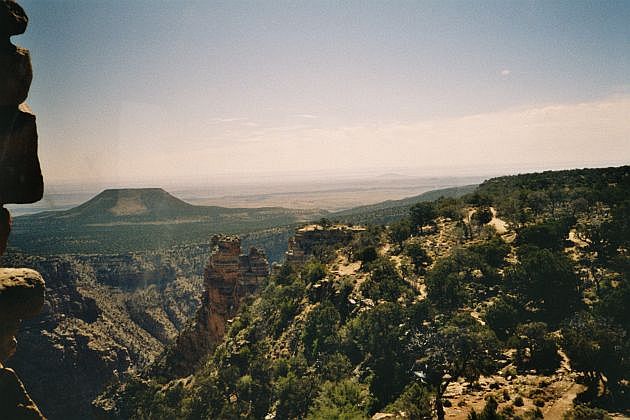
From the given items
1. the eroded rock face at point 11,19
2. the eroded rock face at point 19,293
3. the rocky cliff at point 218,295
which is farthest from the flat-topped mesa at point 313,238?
the eroded rock face at point 11,19

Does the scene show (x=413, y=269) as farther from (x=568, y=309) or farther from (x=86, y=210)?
(x=86, y=210)

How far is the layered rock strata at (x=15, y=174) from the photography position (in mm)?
10883

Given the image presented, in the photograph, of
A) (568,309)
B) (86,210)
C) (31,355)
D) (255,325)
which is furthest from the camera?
(86,210)

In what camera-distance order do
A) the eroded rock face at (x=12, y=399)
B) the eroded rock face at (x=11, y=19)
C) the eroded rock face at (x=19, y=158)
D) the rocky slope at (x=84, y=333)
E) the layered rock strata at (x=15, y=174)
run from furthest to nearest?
the rocky slope at (x=84, y=333) → the eroded rock face at (x=12, y=399) → the eroded rock face at (x=19, y=158) → the layered rock strata at (x=15, y=174) → the eroded rock face at (x=11, y=19)

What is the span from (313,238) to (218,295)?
14.1 meters

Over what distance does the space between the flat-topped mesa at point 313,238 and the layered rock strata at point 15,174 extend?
40589mm

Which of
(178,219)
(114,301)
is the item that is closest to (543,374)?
(114,301)

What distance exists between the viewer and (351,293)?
111 ft

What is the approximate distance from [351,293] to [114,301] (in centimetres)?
6126

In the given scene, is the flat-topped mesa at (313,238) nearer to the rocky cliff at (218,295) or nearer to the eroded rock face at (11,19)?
the rocky cliff at (218,295)

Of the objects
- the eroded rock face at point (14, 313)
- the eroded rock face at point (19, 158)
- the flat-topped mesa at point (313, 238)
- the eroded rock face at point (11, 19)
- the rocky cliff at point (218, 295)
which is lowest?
the rocky cliff at point (218, 295)

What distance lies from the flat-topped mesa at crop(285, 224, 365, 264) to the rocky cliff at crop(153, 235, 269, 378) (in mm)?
4415

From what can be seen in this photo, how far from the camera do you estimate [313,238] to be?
53.9m

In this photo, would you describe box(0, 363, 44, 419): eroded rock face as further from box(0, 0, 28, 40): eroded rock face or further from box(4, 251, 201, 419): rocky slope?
box(4, 251, 201, 419): rocky slope
